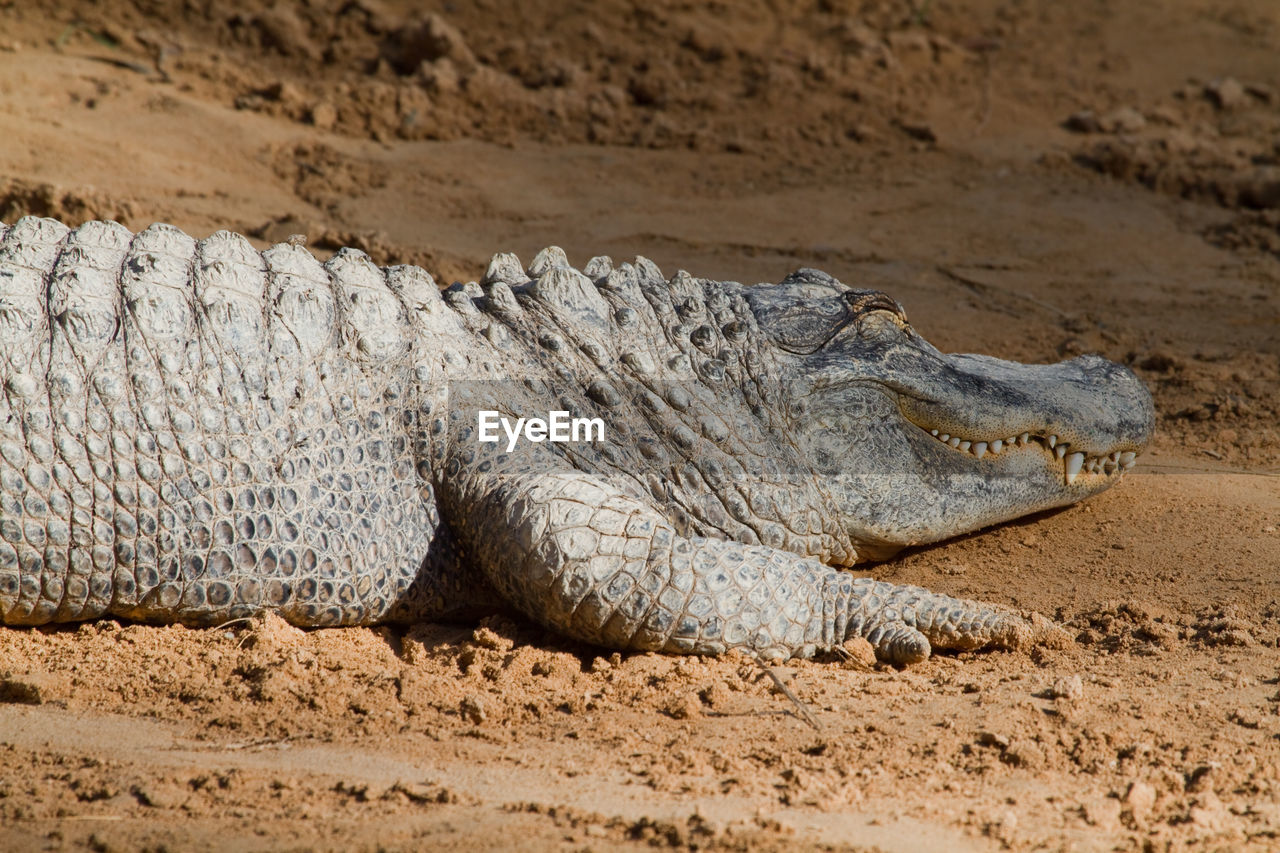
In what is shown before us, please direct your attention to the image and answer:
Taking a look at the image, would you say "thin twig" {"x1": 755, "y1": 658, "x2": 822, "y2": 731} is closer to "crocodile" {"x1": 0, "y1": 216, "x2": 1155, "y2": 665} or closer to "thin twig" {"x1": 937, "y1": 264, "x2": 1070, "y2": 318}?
"crocodile" {"x1": 0, "y1": 216, "x2": 1155, "y2": 665}

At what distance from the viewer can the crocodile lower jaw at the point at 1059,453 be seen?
159 inches

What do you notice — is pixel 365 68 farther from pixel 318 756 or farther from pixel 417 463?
pixel 318 756

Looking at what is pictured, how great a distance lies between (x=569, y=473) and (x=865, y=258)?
3.64 m

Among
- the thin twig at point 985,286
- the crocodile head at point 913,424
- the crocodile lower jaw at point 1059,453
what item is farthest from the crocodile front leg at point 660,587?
the thin twig at point 985,286

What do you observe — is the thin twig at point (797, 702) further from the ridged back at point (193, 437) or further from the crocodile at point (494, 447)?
the ridged back at point (193, 437)

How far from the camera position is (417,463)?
3562 millimetres

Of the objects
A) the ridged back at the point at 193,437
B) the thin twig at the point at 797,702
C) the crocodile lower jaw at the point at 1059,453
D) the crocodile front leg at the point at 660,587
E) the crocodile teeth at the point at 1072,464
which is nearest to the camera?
the thin twig at the point at 797,702

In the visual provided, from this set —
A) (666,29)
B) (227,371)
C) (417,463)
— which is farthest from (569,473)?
(666,29)

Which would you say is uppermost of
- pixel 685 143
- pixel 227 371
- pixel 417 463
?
pixel 685 143

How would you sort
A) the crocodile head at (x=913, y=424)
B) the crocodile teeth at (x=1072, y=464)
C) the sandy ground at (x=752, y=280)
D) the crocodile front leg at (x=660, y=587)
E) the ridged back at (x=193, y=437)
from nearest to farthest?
the sandy ground at (x=752, y=280)
the ridged back at (x=193, y=437)
the crocodile front leg at (x=660, y=587)
the crocodile head at (x=913, y=424)
the crocodile teeth at (x=1072, y=464)

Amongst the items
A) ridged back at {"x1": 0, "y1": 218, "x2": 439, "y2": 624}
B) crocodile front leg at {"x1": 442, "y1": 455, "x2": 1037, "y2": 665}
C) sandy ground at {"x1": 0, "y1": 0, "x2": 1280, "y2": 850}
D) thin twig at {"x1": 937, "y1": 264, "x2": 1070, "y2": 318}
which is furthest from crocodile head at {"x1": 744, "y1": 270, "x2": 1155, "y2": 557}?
thin twig at {"x1": 937, "y1": 264, "x2": 1070, "y2": 318}

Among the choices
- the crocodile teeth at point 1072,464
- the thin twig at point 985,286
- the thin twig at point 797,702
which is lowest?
the thin twig at point 797,702

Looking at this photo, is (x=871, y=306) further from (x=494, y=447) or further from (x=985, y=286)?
(x=985, y=286)

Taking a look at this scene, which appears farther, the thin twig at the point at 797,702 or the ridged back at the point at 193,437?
the ridged back at the point at 193,437
